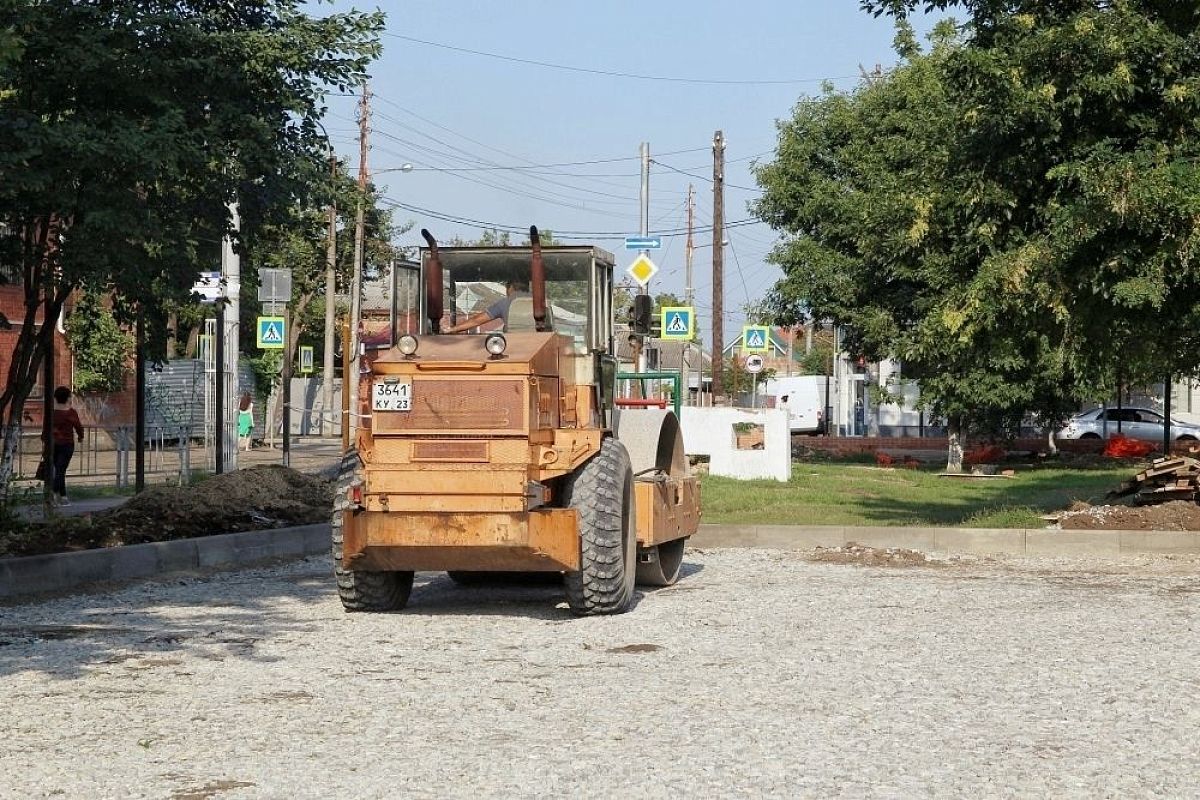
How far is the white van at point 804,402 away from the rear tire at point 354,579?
6363 cm

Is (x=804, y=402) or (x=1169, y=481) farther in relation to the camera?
(x=804, y=402)

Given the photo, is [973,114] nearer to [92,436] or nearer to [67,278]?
[67,278]

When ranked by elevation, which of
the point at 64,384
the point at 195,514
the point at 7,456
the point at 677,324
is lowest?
the point at 195,514

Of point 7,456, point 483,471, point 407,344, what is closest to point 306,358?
point 7,456

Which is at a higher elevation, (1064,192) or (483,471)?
(1064,192)

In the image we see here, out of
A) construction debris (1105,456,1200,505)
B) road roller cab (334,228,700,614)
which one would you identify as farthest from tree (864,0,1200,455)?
road roller cab (334,228,700,614)

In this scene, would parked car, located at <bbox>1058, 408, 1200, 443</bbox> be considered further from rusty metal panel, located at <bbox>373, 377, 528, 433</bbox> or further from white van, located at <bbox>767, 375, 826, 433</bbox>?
rusty metal panel, located at <bbox>373, 377, 528, 433</bbox>

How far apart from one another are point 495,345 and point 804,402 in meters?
65.4

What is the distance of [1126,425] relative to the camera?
6088 centimetres

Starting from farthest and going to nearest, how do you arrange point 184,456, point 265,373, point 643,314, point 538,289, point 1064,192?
point 265,373 → point 184,456 → point 1064,192 → point 643,314 → point 538,289

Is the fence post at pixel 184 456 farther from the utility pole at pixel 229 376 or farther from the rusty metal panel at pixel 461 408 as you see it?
the rusty metal panel at pixel 461 408

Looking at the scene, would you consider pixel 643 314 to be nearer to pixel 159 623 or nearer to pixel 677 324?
pixel 159 623

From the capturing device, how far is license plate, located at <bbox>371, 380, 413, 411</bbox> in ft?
41.2

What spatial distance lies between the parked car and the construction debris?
36.6 metres
